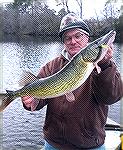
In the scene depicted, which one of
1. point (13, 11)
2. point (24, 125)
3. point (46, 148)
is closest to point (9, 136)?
point (24, 125)

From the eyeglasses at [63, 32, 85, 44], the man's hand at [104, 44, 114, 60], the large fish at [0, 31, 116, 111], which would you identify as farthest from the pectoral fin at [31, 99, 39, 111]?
the man's hand at [104, 44, 114, 60]

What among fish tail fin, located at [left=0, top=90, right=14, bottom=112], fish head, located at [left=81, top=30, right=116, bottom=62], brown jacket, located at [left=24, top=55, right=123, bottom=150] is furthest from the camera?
brown jacket, located at [left=24, top=55, right=123, bottom=150]

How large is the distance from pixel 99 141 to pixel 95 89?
0.38m

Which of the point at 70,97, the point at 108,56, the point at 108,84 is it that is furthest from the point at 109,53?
the point at 70,97

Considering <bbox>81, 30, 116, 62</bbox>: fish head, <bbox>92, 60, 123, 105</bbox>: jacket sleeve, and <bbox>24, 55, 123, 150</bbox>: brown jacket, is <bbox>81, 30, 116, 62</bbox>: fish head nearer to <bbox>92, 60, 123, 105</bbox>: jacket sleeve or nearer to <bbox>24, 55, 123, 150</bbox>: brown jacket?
<bbox>92, 60, 123, 105</bbox>: jacket sleeve

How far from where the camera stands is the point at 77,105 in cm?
204

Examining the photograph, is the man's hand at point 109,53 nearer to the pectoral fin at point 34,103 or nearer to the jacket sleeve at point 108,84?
the jacket sleeve at point 108,84

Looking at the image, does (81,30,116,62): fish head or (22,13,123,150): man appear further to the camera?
(22,13,123,150): man

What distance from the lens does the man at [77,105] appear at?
1918 millimetres

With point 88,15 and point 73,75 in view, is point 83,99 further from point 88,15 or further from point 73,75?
point 88,15

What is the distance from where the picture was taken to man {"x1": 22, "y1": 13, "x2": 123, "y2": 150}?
75.5 inches

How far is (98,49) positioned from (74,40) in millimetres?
285

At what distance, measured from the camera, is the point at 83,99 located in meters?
2.04

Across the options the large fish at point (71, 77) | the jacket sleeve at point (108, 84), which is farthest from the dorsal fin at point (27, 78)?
the jacket sleeve at point (108, 84)
